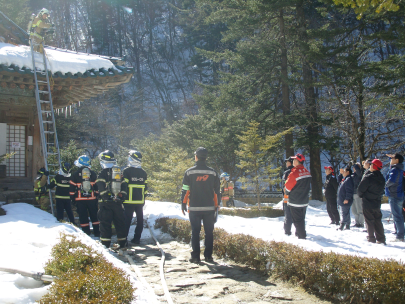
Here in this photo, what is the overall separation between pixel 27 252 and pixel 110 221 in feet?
7.88

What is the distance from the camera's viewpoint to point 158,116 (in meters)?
43.5

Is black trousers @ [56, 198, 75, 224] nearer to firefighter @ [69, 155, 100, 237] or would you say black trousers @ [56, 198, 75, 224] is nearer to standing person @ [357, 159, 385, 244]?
firefighter @ [69, 155, 100, 237]

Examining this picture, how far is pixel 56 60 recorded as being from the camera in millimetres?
9164

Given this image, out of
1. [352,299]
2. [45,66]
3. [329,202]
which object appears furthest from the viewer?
[329,202]

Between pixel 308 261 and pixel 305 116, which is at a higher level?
pixel 305 116

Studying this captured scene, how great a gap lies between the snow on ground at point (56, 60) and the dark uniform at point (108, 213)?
433 centimetres

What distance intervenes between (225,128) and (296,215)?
577 inches

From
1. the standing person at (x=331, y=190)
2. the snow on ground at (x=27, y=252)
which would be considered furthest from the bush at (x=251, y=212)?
the snow on ground at (x=27, y=252)

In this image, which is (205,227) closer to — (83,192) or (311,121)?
(83,192)

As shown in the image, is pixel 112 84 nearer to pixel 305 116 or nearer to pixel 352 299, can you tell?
pixel 352 299

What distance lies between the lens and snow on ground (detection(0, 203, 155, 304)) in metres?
3.03

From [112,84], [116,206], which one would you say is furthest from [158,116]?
[116,206]

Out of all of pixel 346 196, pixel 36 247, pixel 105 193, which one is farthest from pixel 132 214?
pixel 346 196

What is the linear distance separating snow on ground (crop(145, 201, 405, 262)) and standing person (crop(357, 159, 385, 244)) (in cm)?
Answer: 28
